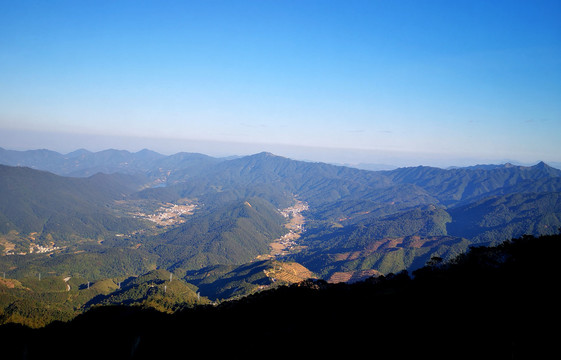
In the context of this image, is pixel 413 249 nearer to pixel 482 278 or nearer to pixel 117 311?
pixel 482 278

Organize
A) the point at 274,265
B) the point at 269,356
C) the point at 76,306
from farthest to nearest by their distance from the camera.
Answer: the point at 274,265
the point at 76,306
the point at 269,356

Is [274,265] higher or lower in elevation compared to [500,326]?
lower

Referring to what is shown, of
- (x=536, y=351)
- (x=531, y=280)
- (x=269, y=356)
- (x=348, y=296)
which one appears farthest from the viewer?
(x=348, y=296)

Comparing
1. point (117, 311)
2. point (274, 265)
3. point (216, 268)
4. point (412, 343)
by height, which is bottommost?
point (216, 268)

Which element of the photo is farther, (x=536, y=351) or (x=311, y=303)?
(x=311, y=303)

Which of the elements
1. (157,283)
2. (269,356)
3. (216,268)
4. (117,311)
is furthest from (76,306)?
(269,356)

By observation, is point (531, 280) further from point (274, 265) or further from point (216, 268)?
point (216, 268)
